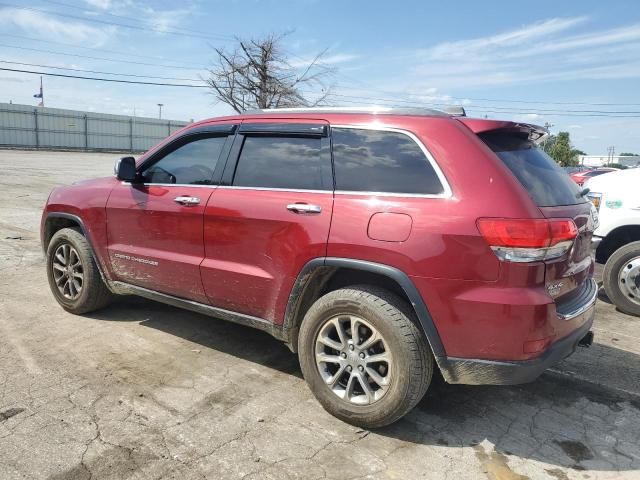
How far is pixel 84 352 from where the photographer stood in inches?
154

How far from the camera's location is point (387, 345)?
2834 millimetres

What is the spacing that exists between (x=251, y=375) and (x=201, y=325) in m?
1.12

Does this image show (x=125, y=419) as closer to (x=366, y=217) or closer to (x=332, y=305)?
(x=332, y=305)

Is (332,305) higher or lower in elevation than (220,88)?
lower

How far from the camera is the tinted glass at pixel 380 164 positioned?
9.30 feet

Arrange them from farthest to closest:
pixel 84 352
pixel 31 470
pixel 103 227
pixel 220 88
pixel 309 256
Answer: pixel 220 88 → pixel 103 227 → pixel 84 352 → pixel 309 256 → pixel 31 470

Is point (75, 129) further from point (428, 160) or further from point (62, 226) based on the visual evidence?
point (428, 160)

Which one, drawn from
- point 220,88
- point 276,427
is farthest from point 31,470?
point 220,88

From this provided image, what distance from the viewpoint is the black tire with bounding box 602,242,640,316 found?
525 centimetres

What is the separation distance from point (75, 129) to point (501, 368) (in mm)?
50973

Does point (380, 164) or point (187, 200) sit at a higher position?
point (380, 164)

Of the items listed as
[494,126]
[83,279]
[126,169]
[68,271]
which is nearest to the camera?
[494,126]

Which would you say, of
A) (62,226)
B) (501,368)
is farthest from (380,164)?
(62,226)

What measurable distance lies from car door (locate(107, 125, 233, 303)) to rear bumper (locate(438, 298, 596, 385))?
182 centimetres
